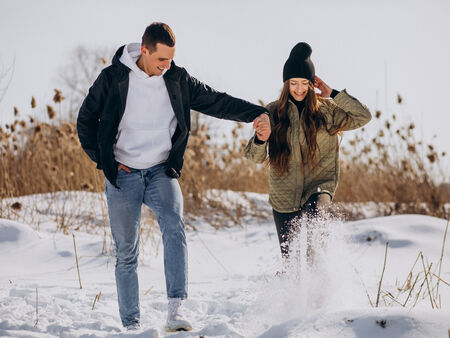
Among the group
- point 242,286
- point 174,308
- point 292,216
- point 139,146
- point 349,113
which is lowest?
point 242,286

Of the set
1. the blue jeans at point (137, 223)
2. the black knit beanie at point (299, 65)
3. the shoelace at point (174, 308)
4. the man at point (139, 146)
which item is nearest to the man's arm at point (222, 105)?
the man at point (139, 146)

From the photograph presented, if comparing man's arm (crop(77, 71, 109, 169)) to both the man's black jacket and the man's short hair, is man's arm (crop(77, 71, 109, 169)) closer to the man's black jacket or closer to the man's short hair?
the man's black jacket

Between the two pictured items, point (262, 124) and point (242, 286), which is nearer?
point (262, 124)

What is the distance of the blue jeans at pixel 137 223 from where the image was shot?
2631 millimetres

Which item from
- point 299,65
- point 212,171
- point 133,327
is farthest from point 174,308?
point 212,171

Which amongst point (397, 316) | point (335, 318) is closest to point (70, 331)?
point (335, 318)

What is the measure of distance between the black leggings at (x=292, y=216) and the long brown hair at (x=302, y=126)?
0.27 metres

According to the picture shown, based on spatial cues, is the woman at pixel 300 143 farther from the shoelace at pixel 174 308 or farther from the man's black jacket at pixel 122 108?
the shoelace at pixel 174 308

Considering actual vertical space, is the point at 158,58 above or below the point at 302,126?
above

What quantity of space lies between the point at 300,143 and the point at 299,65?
55cm

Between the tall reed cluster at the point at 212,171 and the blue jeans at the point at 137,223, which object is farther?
the tall reed cluster at the point at 212,171

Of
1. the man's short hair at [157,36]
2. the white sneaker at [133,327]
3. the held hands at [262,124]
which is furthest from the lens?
the held hands at [262,124]

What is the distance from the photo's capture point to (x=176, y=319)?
2.59 m

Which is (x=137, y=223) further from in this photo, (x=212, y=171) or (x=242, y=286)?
(x=212, y=171)
